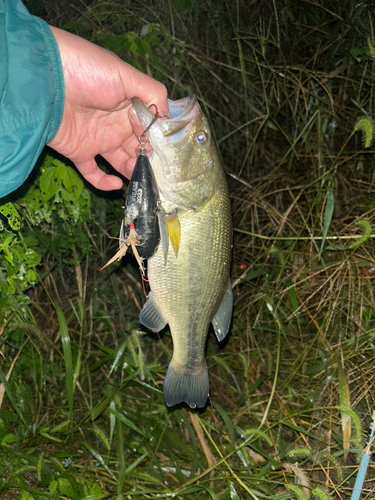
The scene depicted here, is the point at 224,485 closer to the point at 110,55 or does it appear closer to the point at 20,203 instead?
the point at 20,203

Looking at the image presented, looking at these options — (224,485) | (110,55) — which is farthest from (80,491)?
(110,55)

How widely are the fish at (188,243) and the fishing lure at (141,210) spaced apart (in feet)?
0.27

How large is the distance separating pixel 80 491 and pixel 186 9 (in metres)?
3.75

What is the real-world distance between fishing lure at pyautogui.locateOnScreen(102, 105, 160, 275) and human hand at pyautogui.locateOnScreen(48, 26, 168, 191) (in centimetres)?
25

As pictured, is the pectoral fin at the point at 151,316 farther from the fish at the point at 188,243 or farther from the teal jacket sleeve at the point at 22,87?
the teal jacket sleeve at the point at 22,87

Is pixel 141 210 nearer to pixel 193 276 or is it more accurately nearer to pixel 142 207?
pixel 142 207

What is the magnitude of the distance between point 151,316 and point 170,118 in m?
1.06

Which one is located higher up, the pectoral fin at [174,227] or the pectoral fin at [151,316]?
the pectoral fin at [174,227]

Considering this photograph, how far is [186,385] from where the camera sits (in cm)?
262

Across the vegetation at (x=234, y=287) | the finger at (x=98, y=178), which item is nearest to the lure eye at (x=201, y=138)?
the finger at (x=98, y=178)

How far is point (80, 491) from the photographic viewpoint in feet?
9.37

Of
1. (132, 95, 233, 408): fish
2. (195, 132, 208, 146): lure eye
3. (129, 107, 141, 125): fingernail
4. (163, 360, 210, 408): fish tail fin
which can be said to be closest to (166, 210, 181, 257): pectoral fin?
(132, 95, 233, 408): fish

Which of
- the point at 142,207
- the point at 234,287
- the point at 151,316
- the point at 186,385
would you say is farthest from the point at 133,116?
the point at 234,287

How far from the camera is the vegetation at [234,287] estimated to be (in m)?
3.06
